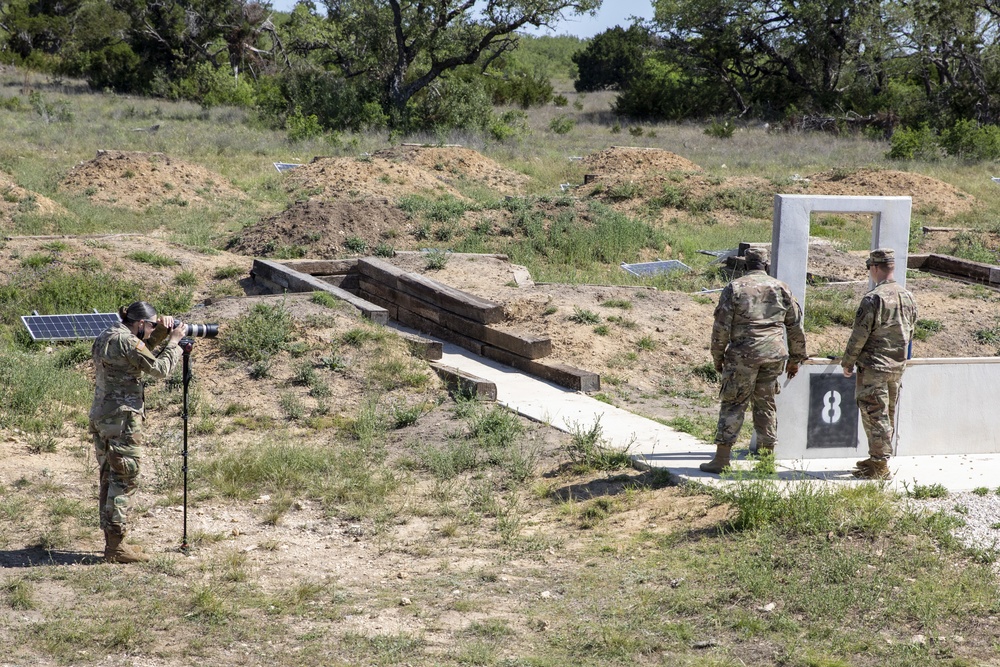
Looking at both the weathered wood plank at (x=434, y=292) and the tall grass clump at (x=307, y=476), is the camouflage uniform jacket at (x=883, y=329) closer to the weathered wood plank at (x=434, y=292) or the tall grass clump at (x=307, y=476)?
the tall grass clump at (x=307, y=476)

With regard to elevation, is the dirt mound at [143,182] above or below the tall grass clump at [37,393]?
above

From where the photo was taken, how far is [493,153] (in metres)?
30.8

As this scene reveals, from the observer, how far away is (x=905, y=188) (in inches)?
1000

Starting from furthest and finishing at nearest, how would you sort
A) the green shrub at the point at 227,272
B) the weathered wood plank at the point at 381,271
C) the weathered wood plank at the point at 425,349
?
1. the green shrub at the point at 227,272
2. the weathered wood plank at the point at 381,271
3. the weathered wood plank at the point at 425,349

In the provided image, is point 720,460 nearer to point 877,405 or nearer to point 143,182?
point 877,405

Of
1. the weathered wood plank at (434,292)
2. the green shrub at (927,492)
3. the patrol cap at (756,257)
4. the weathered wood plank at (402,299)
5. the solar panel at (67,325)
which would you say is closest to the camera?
the green shrub at (927,492)

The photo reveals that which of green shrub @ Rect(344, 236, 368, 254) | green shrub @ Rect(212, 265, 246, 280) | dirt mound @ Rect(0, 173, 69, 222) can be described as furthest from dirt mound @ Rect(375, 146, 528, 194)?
green shrub @ Rect(212, 265, 246, 280)

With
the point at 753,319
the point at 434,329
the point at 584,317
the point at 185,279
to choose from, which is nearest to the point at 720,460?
the point at 753,319

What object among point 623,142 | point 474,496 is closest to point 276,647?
point 474,496

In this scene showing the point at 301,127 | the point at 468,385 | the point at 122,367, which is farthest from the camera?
the point at 301,127

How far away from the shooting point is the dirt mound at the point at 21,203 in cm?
1842

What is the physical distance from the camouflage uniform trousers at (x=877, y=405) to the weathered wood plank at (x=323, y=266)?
340 inches

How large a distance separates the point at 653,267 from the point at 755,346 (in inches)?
374

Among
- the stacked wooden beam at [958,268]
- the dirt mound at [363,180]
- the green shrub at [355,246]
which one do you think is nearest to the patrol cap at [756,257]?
the stacked wooden beam at [958,268]
